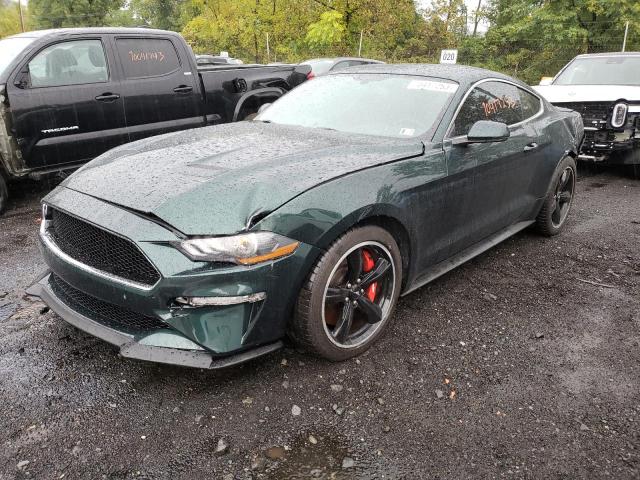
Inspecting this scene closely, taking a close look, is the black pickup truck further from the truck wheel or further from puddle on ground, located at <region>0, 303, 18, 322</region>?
puddle on ground, located at <region>0, 303, 18, 322</region>

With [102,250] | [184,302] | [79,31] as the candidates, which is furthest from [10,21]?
[184,302]

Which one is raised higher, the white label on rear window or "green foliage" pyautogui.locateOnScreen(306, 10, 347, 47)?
"green foliage" pyautogui.locateOnScreen(306, 10, 347, 47)

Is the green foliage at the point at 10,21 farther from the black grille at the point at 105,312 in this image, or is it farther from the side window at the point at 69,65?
the black grille at the point at 105,312

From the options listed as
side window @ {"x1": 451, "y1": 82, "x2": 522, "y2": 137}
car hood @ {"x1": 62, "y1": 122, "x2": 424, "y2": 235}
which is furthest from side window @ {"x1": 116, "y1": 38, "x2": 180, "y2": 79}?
side window @ {"x1": 451, "y1": 82, "x2": 522, "y2": 137}

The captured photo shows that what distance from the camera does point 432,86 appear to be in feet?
11.8

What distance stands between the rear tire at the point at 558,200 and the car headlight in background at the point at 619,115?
2691 mm

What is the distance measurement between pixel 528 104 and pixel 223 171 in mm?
3063

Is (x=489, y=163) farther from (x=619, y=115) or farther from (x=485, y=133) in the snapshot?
(x=619, y=115)

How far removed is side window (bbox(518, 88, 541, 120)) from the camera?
4.34m

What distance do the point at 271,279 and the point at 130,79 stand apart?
447cm

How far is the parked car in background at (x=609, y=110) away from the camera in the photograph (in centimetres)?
708

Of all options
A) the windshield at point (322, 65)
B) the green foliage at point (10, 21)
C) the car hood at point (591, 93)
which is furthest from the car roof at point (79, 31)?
the green foliage at point (10, 21)

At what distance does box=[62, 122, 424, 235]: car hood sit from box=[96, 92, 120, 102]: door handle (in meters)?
2.60

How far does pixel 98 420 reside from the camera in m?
2.41
